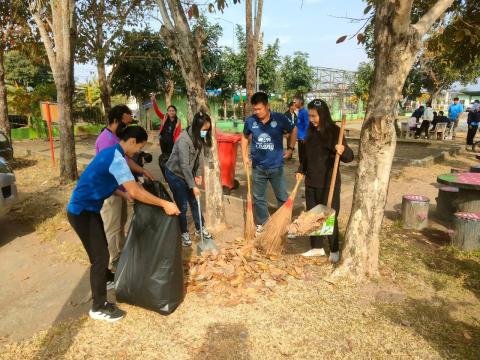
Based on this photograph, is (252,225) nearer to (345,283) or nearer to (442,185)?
(345,283)

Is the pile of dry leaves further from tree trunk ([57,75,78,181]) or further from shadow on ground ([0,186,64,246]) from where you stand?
tree trunk ([57,75,78,181])

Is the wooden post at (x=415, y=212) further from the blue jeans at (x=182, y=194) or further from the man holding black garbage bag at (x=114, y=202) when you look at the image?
the man holding black garbage bag at (x=114, y=202)

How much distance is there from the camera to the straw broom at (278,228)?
387 cm

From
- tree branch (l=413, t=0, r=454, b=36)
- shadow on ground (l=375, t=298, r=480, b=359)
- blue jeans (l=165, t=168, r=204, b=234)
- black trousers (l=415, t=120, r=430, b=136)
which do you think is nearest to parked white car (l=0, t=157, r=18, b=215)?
blue jeans (l=165, t=168, r=204, b=234)

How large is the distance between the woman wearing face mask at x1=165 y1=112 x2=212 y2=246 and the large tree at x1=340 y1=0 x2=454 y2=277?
65.5 inches

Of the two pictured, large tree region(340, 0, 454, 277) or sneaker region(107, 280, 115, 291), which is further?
sneaker region(107, 280, 115, 291)

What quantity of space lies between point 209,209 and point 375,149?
236 centimetres

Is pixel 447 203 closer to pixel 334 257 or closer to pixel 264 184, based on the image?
A: pixel 334 257

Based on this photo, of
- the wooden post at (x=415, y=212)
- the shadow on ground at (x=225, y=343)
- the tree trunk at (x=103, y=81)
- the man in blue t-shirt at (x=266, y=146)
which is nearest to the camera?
the shadow on ground at (x=225, y=343)

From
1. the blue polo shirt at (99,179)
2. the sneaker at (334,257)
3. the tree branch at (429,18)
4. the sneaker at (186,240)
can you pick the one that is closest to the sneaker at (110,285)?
the blue polo shirt at (99,179)

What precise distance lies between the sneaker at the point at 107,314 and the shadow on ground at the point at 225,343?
744 mm

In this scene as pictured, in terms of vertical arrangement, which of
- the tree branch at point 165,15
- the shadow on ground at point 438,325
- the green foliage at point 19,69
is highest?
the green foliage at point 19,69

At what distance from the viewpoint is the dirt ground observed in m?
2.59

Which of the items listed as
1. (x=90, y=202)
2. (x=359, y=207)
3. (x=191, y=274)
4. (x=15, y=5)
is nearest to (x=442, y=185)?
(x=359, y=207)
